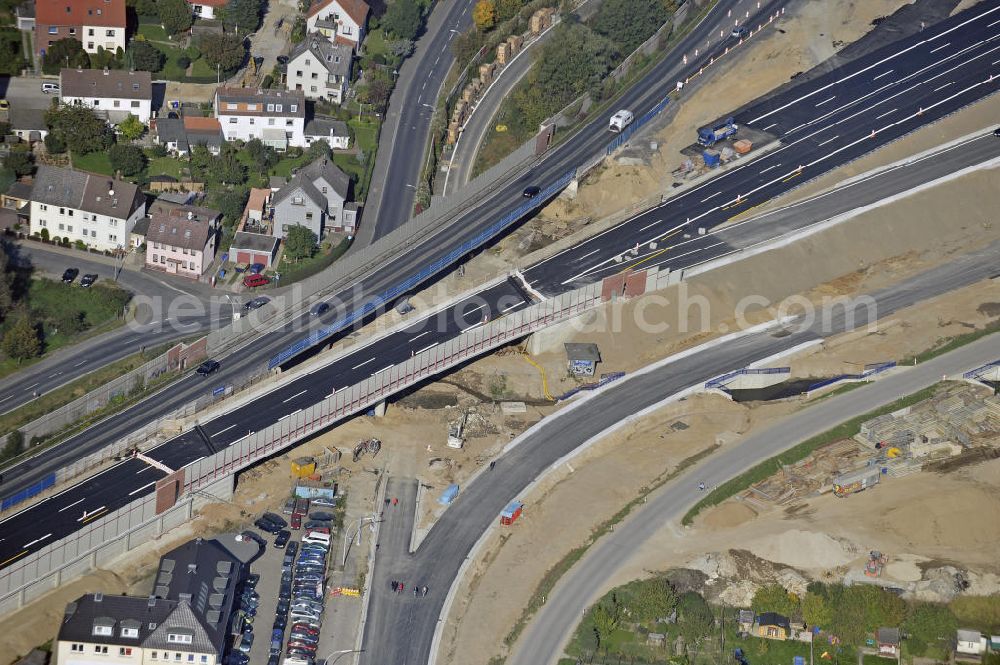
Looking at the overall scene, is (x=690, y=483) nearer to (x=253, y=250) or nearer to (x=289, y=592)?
(x=289, y=592)

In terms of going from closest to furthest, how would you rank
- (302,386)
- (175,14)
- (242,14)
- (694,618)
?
(694,618)
(302,386)
(175,14)
(242,14)

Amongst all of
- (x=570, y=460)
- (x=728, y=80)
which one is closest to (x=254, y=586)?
(x=570, y=460)

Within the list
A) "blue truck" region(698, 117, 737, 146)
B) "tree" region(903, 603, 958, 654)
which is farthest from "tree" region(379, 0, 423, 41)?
"tree" region(903, 603, 958, 654)

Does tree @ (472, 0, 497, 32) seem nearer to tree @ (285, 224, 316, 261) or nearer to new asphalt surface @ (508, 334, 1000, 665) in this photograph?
tree @ (285, 224, 316, 261)

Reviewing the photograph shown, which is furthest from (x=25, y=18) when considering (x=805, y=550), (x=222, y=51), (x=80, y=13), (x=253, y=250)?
(x=805, y=550)

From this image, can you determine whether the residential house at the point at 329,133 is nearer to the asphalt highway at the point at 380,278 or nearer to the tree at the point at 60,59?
the asphalt highway at the point at 380,278

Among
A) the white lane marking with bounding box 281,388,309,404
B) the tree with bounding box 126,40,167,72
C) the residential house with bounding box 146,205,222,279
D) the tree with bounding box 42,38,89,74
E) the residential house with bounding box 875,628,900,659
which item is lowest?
the residential house with bounding box 875,628,900,659

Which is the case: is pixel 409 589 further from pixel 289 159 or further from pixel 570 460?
pixel 289 159
